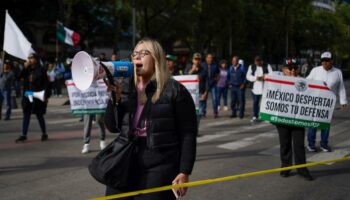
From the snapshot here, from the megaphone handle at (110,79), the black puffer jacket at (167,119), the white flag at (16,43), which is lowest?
the black puffer jacket at (167,119)

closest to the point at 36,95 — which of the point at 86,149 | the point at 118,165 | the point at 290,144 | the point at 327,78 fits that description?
the point at 86,149

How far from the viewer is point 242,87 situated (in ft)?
46.3

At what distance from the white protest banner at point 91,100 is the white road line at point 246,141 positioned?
2.43 meters

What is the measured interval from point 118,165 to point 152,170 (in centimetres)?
23

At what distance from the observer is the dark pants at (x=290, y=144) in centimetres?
672

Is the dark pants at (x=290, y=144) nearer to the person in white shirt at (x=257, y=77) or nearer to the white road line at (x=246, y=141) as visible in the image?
the white road line at (x=246, y=141)

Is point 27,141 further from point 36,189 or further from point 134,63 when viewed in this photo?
point 134,63

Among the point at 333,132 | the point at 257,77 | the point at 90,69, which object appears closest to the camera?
the point at 90,69

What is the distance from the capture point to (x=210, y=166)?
297 inches

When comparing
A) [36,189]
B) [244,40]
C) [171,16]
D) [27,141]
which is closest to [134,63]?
[36,189]


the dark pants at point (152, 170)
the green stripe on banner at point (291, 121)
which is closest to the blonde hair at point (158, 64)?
the dark pants at point (152, 170)

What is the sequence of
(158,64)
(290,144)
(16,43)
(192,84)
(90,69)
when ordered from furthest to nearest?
(192,84) → (16,43) → (290,144) → (158,64) → (90,69)

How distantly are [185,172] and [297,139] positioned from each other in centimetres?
385

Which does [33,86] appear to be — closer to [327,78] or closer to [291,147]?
[291,147]
